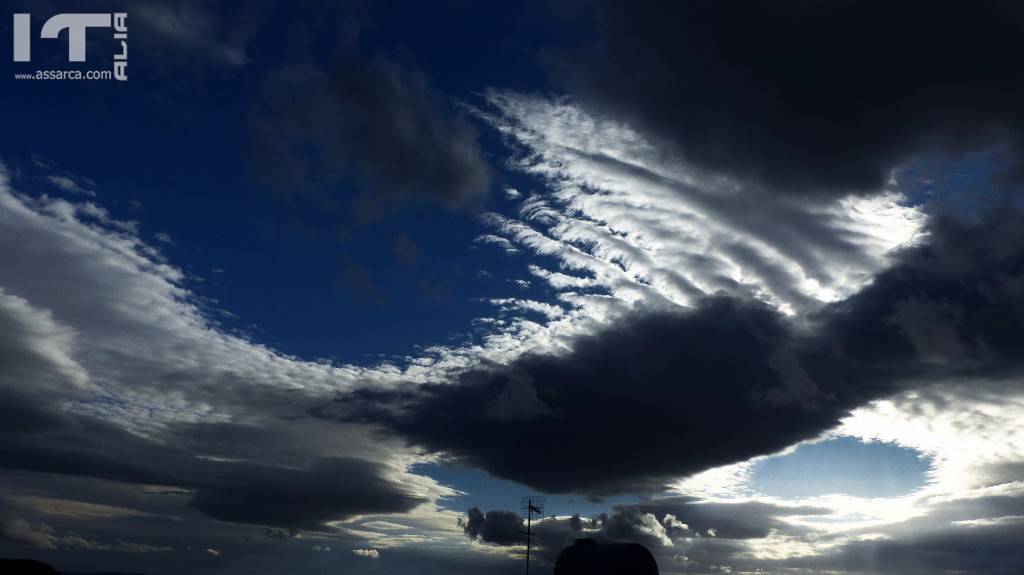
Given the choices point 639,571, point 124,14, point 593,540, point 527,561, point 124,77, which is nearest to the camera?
point 124,14

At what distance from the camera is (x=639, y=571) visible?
6856 centimetres

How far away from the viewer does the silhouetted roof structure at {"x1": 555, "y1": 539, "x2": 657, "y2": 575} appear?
68.5 m

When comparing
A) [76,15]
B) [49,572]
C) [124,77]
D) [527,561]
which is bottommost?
[527,561]

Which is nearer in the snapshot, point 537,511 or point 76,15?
point 76,15

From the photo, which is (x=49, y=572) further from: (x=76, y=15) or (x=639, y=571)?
(x=639, y=571)

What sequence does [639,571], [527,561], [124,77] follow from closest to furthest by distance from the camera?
[124,77] → [639,571] → [527,561]

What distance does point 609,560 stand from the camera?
69188 mm

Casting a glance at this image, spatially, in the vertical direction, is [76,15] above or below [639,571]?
above

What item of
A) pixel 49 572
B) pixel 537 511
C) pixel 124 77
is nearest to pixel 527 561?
pixel 537 511

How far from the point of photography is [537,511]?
319ft

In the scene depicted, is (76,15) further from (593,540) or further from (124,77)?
→ (593,540)

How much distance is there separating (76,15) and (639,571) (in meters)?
67.9

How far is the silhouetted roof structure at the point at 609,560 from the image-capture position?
68.5 meters

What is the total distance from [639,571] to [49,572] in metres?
51.2
